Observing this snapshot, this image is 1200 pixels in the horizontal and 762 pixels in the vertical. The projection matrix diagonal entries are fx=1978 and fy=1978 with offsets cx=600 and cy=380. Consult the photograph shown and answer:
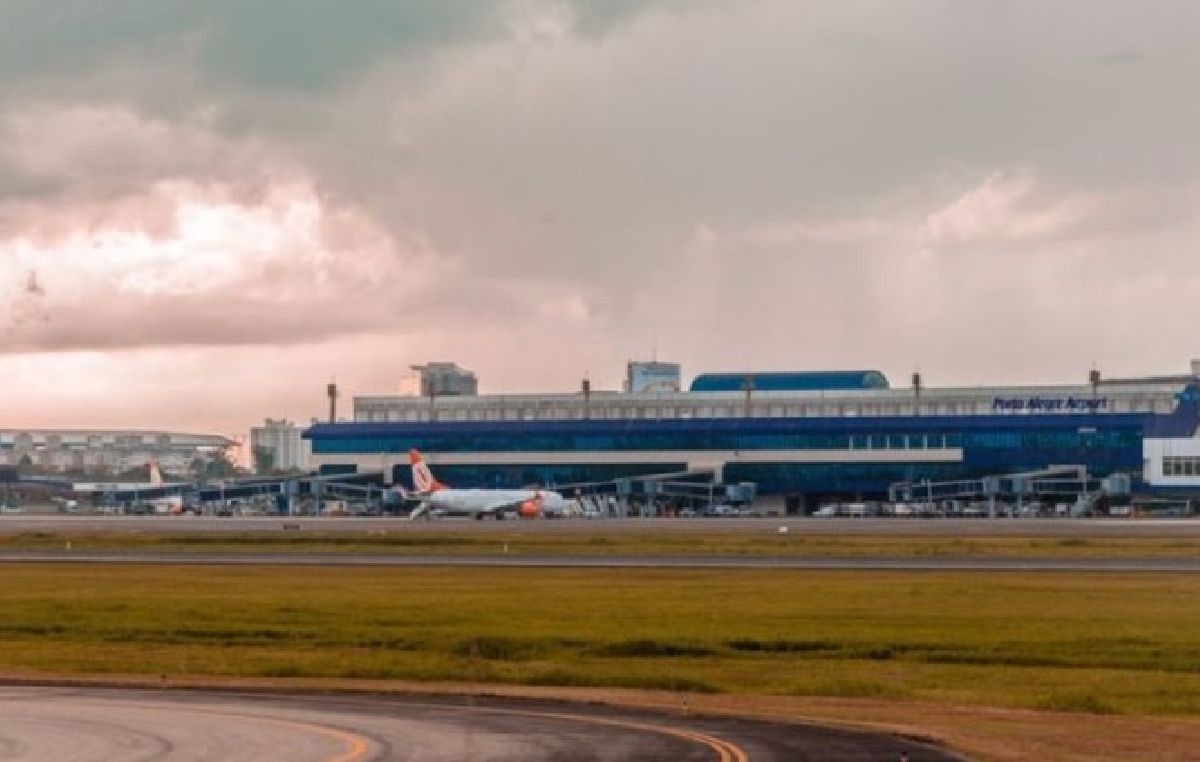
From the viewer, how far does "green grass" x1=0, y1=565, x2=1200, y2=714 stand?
5759 centimetres

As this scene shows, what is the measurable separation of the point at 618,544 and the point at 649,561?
76.5 feet

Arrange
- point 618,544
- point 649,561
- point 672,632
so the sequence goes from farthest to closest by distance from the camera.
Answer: point 618,544
point 649,561
point 672,632

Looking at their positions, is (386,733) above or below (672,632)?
below

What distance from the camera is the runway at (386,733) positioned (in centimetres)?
3784

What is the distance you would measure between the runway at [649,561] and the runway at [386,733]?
58.4m

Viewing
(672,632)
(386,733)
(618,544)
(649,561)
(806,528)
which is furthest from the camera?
(806,528)

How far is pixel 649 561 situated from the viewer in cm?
11400

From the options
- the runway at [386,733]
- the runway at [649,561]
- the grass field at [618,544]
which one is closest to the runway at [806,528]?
the grass field at [618,544]

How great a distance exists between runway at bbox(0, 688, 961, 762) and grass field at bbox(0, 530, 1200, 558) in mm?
73549

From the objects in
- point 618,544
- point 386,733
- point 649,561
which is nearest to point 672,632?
point 386,733

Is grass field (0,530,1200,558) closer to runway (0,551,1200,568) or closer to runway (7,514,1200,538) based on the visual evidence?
runway (0,551,1200,568)

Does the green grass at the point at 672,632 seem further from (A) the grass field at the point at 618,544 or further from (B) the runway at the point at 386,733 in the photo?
(A) the grass field at the point at 618,544

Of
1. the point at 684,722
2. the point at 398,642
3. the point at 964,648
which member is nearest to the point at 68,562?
the point at 398,642

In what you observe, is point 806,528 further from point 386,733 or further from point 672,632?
point 386,733
